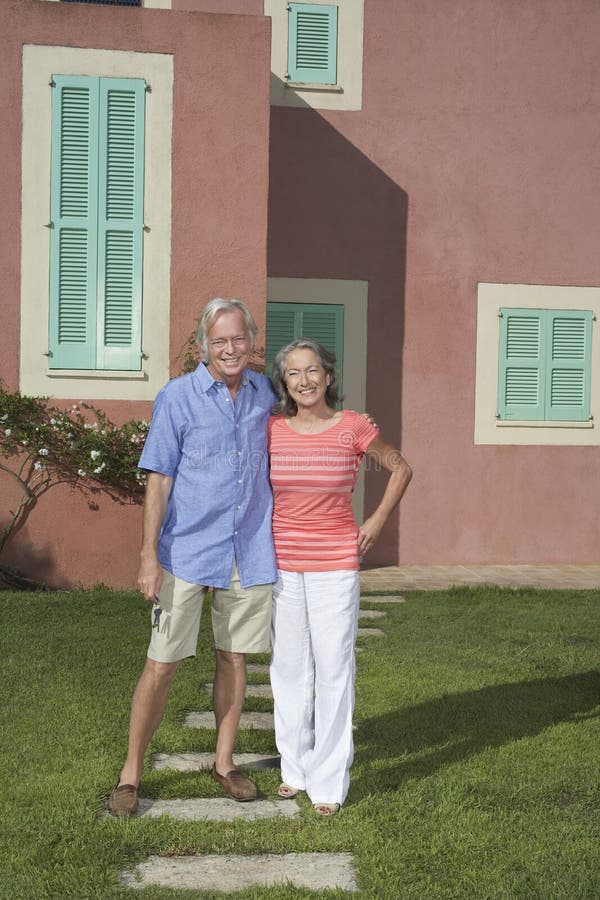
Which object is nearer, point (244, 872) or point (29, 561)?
point (244, 872)

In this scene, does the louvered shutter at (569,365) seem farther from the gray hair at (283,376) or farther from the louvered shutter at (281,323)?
the gray hair at (283,376)

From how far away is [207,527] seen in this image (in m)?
3.58

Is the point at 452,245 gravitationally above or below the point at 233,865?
above

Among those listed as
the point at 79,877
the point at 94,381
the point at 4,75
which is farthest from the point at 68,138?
the point at 79,877

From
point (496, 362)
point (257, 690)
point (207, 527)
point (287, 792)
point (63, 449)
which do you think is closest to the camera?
point (207, 527)

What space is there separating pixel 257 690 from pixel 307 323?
15.3ft

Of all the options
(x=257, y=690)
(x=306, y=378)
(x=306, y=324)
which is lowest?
(x=257, y=690)

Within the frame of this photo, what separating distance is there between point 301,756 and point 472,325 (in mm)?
6267

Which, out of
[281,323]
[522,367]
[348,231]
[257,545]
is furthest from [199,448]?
[522,367]

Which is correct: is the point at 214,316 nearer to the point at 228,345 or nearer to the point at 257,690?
the point at 228,345

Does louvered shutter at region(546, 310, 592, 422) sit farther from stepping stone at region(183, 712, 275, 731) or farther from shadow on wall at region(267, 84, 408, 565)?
stepping stone at region(183, 712, 275, 731)

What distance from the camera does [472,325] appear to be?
31.1 ft

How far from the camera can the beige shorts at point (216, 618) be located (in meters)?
3.52

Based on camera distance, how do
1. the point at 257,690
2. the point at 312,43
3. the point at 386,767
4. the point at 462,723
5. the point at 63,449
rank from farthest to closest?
the point at 312,43
the point at 63,449
the point at 257,690
the point at 462,723
the point at 386,767
